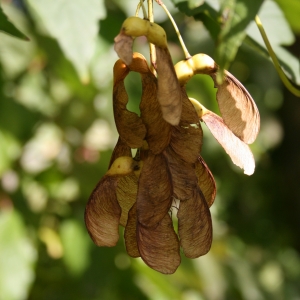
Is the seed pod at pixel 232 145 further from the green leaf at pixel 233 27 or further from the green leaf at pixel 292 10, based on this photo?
the green leaf at pixel 292 10

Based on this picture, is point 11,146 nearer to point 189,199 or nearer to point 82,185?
point 82,185

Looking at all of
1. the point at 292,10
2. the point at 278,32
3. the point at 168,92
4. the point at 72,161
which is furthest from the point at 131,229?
the point at 72,161

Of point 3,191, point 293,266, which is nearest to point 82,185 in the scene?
point 3,191

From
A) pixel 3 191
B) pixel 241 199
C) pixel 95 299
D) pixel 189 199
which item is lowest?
pixel 241 199

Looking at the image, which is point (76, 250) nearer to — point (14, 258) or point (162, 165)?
point (14, 258)

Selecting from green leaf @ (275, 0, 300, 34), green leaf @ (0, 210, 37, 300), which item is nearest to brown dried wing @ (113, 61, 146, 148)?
green leaf @ (275, 0, 300, 34)

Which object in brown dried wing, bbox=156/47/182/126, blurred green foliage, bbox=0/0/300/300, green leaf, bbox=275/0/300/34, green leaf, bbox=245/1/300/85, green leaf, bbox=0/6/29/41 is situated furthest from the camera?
blurred green foliage, bbox=0/0/300/300

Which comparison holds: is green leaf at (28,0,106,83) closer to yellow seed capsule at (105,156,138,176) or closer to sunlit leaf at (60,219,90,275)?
yellow seed capsule at (105,156,138,176)
